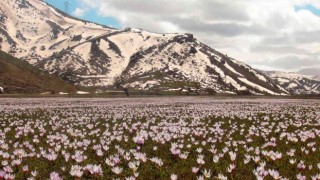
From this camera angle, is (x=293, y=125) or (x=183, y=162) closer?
(x=183, y=162)

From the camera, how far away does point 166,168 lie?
380 inches

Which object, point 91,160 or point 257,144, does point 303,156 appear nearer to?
point 257,144

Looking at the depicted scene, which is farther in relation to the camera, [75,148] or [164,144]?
[164,144]

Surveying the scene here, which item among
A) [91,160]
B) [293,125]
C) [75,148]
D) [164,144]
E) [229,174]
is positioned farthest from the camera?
[293,125]

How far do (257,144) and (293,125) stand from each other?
7.35 meters

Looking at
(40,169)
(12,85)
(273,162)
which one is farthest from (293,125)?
(12,85)

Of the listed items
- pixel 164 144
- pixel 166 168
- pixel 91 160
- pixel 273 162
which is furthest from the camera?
pixel 164 144

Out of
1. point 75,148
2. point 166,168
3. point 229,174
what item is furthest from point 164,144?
point 229,174

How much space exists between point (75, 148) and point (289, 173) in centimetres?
694

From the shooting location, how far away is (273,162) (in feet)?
33.9

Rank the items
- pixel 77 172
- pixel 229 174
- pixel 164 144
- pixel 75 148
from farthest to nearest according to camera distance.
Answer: pixel 164 144 → pixel 75 148 → pixel 229 174 → pixel 77 172

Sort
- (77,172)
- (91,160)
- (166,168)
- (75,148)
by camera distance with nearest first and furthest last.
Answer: (77,172) → (166,168) → (91,160) → (75,148)

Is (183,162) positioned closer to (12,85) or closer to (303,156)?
(303,156)

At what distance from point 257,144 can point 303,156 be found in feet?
9.02
